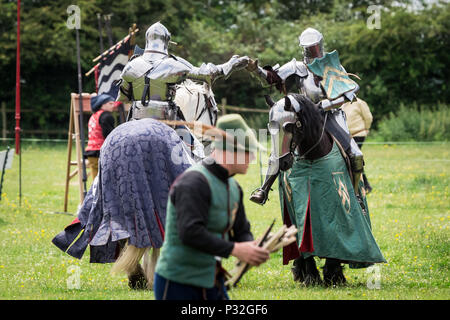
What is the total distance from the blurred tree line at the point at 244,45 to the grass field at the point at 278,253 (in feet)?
39.0

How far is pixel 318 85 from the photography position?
6.74 metres

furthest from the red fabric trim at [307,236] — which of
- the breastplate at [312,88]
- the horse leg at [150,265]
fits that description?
the horse leg at [150,265]

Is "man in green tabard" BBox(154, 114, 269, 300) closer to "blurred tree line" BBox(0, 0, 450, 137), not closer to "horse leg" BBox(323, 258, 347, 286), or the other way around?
"horse leg" BBox(323, 258, 347, 286)

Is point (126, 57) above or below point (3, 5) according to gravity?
below

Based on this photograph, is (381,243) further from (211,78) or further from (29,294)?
(29,294)

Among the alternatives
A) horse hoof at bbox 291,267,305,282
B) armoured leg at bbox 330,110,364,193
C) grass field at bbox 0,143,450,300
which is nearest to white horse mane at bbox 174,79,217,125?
grass field at bbox 0,143,450,300

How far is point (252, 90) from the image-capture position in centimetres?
3238

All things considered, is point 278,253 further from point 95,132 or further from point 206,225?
point 206,225

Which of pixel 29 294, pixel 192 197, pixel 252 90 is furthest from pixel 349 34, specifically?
pixel 192 197

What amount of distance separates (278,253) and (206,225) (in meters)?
4.96

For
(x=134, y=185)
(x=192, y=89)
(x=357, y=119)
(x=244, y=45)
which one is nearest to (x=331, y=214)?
(x=134, y=185)

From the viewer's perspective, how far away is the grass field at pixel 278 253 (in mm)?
5992

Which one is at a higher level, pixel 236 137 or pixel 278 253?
pixel 236 137
